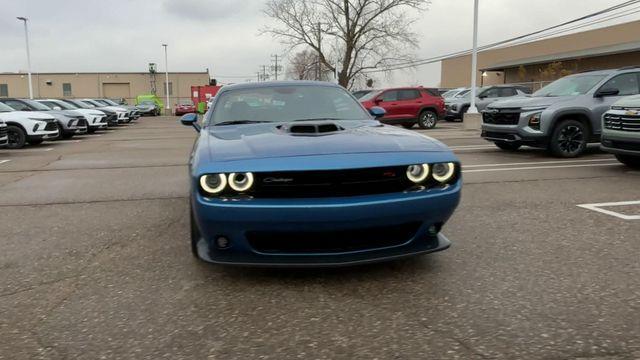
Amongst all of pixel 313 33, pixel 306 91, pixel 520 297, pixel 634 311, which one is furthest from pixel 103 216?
pixel 313 33

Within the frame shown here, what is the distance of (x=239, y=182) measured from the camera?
313 cm

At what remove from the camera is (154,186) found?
7637mm

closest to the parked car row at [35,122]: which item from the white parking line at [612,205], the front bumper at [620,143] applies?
the white parking line at [612,205]

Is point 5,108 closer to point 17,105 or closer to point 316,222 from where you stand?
point 17,105

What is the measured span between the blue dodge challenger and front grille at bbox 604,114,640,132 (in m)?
5.37

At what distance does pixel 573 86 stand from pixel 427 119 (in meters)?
9.33

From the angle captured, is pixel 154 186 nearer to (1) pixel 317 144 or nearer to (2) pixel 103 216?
(2) pixel 103 216

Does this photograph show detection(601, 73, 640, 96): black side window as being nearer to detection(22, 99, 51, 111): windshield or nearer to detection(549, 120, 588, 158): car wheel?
detection(549, 120, 588, 158): car wheel

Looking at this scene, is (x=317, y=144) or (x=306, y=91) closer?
(x=317, y=144)

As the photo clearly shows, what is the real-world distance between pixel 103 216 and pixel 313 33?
4071 centimetres

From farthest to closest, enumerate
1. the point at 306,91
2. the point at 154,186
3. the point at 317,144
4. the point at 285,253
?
the point at 154,186
the point at 306,91
the point at 317,144
the point at 285,253

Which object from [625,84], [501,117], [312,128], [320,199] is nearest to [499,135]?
[501,117]

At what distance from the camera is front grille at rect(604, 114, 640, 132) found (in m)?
7.45

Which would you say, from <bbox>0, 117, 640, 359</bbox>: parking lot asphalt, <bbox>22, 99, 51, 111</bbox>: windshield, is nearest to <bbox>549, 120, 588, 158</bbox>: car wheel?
<bbox>0, 117, 640, 359</bbox>: parking lot asphalt
